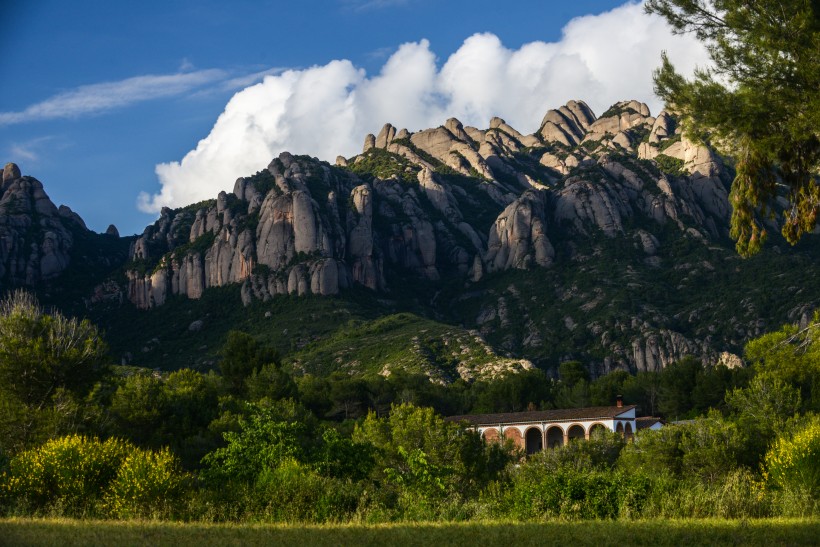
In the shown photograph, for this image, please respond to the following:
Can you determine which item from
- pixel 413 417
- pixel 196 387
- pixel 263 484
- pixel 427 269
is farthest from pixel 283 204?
pixel 263 484

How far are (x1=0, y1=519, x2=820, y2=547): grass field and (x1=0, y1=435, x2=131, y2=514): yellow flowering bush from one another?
14.8 ft

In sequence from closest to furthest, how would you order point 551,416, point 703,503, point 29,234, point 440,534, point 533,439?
point 440,534 < point 703,503 < point 551,416 < point 533,439 < point 29,234

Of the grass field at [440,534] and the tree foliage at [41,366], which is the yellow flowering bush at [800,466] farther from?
the tree foliage at [41,366]

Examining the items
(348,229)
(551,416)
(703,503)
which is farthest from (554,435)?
(348,229)

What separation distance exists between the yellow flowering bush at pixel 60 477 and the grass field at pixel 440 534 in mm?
4508

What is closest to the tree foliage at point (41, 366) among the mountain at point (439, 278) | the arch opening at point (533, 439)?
the arch opening at point (533, 439)

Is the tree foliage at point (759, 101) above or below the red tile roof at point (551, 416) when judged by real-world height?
above

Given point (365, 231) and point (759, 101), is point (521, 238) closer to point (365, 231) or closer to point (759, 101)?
point (365, 231)

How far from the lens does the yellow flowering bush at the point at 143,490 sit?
1998 cm

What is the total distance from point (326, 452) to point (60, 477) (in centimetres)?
780

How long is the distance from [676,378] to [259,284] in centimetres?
9306

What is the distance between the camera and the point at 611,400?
93.4 meters

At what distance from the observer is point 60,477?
21844mm

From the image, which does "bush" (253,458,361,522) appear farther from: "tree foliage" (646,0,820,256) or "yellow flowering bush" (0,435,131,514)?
"tree foliage" (646,0,820,256)
